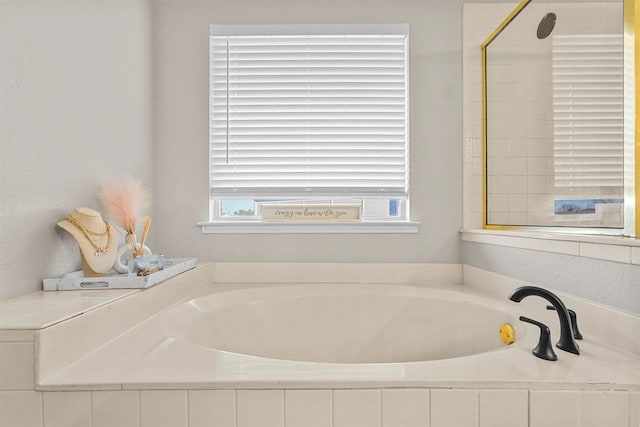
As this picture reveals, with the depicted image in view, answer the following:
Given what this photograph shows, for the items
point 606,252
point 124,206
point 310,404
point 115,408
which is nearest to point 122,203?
point 124,206

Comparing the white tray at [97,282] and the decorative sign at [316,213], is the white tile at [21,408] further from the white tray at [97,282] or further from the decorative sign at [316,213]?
the decorative sign at [316,213]

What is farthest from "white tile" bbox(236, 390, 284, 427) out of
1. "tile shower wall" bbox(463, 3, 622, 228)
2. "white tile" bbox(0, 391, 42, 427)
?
"tile shower wall" bbox(463, 3, 622, 228)

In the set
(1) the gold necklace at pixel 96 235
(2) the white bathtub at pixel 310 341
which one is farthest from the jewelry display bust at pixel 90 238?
(2) the white bathtub at pixel 310 341

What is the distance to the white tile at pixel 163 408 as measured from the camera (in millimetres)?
688

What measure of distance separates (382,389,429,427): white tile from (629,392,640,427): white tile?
1.25 feet

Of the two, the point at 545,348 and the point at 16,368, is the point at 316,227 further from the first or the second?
the point at 16,368

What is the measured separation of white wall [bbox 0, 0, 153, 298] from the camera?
1.00 m

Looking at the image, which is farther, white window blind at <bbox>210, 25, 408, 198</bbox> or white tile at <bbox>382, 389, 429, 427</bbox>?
white window blind at <bbox>210, 25, 408, 198</bbox>

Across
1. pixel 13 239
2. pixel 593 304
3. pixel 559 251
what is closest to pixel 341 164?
pixel 559 251

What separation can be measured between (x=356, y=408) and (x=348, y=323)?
83cm

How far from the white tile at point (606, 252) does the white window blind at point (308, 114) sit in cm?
93

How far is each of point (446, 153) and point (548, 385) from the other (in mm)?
1307

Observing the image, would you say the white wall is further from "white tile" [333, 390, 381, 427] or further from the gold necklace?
"white tile" [333, 390, 381, 427]

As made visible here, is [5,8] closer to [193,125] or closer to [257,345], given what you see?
[193,125]
